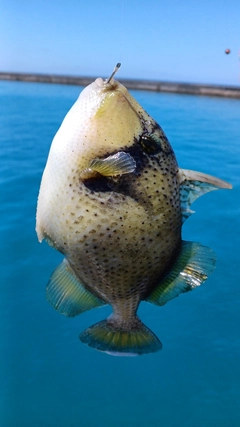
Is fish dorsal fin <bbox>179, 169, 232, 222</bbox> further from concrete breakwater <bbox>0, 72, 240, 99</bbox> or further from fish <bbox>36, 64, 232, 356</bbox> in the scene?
concrete breakwater <bbox>0, 72, 240, 99</bbox>

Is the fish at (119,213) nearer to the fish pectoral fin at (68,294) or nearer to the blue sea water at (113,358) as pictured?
the fish pectoral fin at (68,294)

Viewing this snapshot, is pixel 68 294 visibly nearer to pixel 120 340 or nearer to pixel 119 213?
pixel 120 340

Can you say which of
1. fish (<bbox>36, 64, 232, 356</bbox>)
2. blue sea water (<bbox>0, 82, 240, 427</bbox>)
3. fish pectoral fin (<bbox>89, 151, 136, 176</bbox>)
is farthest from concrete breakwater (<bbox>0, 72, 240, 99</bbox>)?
fish pectoral fin (<bbox>89, 151, 136, 176</bbox>)

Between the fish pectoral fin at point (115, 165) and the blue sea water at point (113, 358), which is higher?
the fish pectoral fin at point (115, 165)

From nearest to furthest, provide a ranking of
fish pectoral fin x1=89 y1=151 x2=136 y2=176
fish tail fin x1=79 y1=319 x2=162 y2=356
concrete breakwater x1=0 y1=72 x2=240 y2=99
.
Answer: fish pectoral fin x1=89 y1=151 x2=136 y2=176, fish tail fin x1=79 y1=319 x2=162 y2=356, concrete breakwater x1=0 y1=72 x2=240 y2=99

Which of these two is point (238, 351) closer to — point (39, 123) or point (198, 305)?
point (198, 305)

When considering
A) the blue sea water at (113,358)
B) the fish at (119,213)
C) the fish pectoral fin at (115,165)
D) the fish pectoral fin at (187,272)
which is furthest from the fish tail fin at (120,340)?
the blue sea water at (113,358)

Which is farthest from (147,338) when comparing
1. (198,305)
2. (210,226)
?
(210,226)
